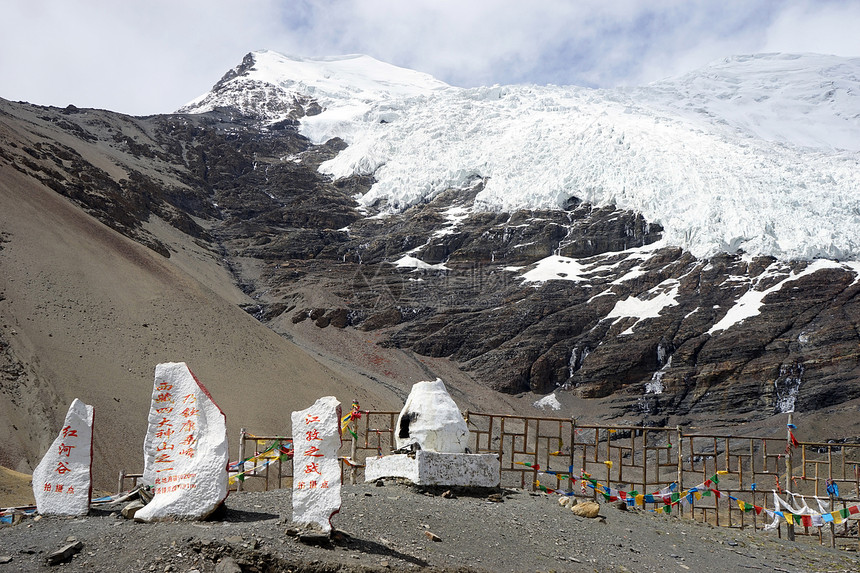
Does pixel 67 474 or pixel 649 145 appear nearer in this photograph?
pixel 67 474

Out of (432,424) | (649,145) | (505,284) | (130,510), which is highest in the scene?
(649,145)

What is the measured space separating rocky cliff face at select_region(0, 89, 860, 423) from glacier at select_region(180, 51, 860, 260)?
90.6 inches

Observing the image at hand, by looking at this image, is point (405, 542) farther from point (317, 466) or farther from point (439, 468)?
point (439, 468)

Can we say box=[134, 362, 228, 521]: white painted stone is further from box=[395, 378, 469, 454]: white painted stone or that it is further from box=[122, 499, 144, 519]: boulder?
box=[395, 378, 469, 454]: white painted stone

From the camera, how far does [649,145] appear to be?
235 feet

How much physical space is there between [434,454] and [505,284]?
52.5 m

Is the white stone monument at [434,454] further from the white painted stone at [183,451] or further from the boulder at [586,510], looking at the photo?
the white painted stone at [183,451]

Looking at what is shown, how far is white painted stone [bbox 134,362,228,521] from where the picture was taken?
8.73m

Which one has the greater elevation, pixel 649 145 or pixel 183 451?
pixel 649 145

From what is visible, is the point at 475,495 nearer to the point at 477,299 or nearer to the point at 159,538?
the point at 159,538

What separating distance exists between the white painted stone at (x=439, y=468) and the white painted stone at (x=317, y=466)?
3.96 metres

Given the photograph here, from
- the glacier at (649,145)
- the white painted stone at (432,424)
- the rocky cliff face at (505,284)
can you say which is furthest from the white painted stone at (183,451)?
the glacier at (649,145)

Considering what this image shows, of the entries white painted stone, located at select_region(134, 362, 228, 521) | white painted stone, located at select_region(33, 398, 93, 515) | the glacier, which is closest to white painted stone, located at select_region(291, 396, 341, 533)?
white painted stone, located at select_region(134, 362, 228, 521)

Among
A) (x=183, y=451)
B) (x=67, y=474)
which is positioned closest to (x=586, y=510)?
(x=183, y=451)
